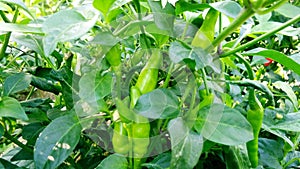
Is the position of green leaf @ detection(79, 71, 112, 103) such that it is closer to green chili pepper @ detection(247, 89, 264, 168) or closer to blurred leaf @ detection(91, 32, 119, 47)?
blurred leaf @ detection(91, 32, 119, 47)

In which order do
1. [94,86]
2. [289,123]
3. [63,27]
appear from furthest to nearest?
[289,123], [94,86], [63,27]

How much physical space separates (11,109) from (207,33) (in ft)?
0.89

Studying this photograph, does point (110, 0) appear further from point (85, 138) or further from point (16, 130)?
point (16, 130)

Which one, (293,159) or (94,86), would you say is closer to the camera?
(94,86)

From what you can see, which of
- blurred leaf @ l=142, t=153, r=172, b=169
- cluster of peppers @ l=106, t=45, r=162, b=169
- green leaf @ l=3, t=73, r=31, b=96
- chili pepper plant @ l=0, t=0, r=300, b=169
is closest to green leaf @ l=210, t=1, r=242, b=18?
chili pepper plant @ l=0, t=0, r=300, b=169

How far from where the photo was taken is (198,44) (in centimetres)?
50

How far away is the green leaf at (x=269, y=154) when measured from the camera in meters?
0.64

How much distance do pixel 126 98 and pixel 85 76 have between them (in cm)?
6

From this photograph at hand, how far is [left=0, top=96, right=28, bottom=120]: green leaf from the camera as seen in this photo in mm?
502

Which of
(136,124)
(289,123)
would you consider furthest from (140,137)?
(289,123)

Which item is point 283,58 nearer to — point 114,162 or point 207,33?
point 207,33

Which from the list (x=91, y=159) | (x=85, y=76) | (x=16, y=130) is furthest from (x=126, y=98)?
(x=16, y=130)

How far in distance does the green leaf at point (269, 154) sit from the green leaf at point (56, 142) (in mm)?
304

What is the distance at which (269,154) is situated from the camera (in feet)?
2.15
